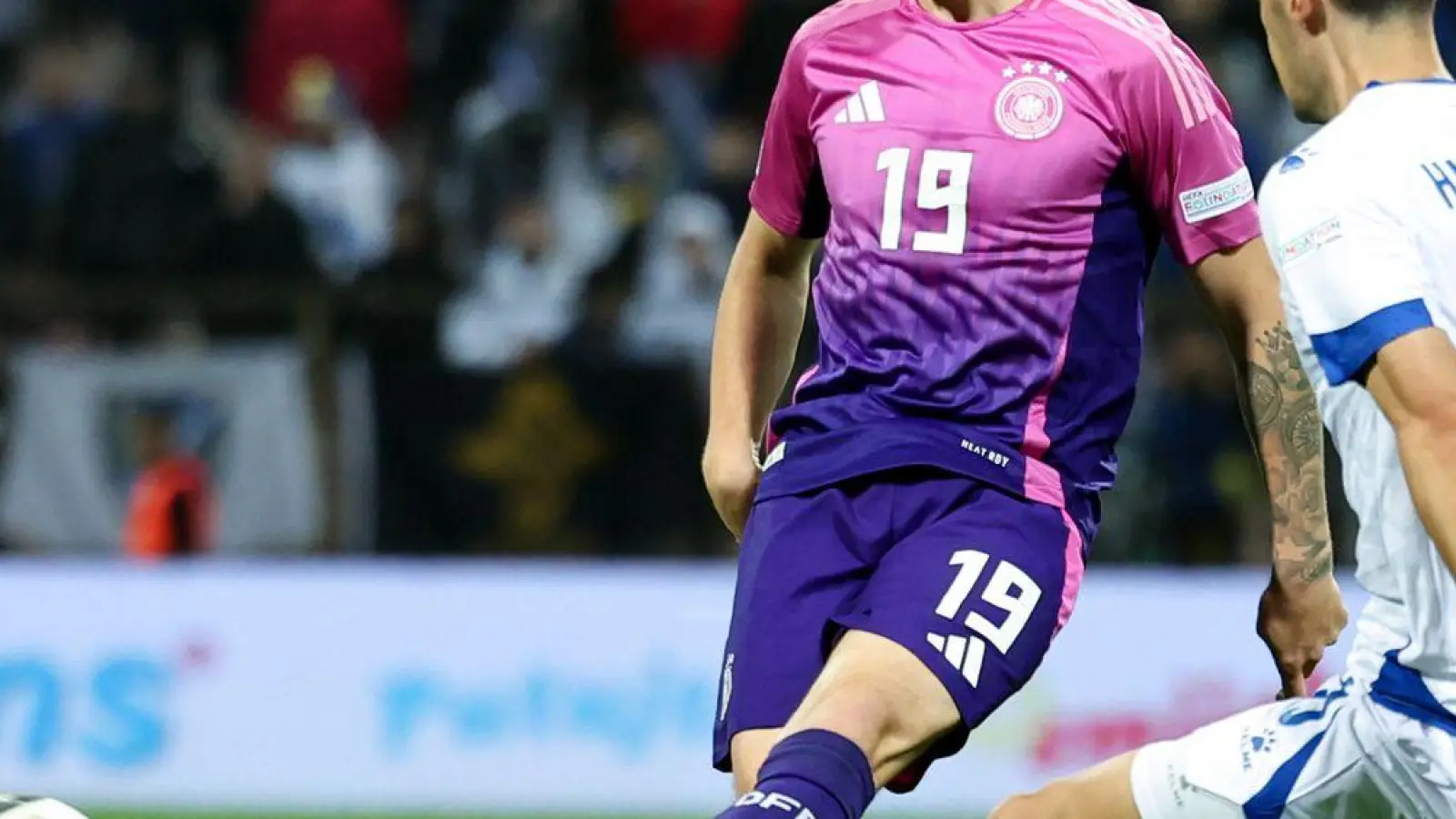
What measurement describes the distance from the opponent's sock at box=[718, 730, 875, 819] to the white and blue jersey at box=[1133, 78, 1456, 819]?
709 mm

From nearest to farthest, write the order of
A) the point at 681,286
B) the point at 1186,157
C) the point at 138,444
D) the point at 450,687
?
the point at 1186,157, the point at 450,687, the point at 138,444, the point at 681,286

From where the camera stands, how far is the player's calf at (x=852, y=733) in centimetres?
362

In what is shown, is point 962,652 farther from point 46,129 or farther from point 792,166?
point 46,129

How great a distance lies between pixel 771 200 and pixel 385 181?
275 inches

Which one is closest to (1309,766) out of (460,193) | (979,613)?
(979,613)

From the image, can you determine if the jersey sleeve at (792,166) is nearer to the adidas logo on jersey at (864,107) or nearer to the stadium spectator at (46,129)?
the adidas logo on jersey at (864,107)

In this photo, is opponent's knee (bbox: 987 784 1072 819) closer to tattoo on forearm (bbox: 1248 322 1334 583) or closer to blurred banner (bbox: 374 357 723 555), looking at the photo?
tattoo on forearm (bbox: 1248 322 1334 583)

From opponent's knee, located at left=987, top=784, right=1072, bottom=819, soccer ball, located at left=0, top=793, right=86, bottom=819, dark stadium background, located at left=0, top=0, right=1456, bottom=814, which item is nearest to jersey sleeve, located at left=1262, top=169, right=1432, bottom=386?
opponent's knee, located at left=987, top=784, right=1072, bottom=819

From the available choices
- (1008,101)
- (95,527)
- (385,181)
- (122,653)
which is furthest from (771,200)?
(385,181)

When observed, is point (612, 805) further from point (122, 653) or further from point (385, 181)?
point (385, 181)

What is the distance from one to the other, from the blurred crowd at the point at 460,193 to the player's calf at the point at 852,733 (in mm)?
6358

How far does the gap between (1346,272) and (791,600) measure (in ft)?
3.81

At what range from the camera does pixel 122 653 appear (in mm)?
9039

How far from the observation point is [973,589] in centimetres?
407
